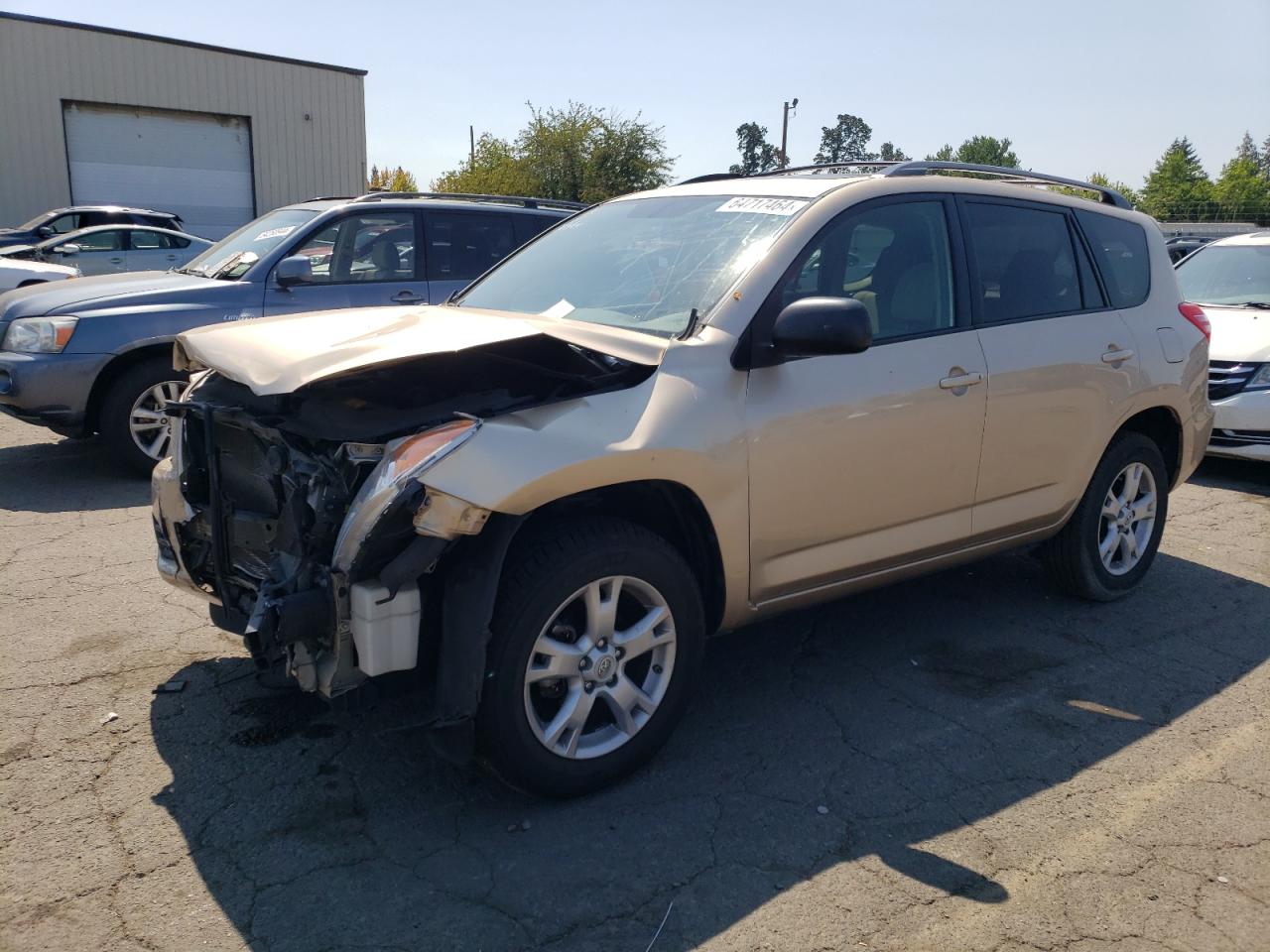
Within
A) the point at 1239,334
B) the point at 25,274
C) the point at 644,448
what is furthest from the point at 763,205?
the point at 25,274

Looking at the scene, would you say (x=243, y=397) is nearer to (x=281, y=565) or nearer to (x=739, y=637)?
(x=281, y=565)

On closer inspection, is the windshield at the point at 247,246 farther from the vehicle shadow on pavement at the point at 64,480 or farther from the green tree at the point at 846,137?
the green tree at the point at 846,137

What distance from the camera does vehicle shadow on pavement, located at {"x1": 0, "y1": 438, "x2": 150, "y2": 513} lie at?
20.7ft

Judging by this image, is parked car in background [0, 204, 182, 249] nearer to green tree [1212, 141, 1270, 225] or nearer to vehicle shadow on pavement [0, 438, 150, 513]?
vehicle shadow on pavement [0, 438, 150, 513]

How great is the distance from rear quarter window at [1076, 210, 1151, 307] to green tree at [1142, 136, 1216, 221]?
57.7 m

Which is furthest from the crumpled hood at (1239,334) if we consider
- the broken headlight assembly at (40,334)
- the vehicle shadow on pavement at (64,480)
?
the broken headlight assembly at (40,334)

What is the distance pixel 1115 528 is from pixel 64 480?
6436 mm

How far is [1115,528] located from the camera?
4.95 metres

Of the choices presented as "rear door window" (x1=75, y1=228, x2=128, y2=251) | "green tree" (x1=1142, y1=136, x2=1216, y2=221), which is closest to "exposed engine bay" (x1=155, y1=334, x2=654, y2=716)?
"rear door window" (x1=75, y1=228, x2=128, y2=251)

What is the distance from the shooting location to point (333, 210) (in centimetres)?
740

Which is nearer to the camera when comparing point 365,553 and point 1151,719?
point 365,553

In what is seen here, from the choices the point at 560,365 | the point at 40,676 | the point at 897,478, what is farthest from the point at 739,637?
the point at 40,676

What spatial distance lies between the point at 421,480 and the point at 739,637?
84.8 inches

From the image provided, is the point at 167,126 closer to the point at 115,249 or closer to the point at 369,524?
the point at 115,249
